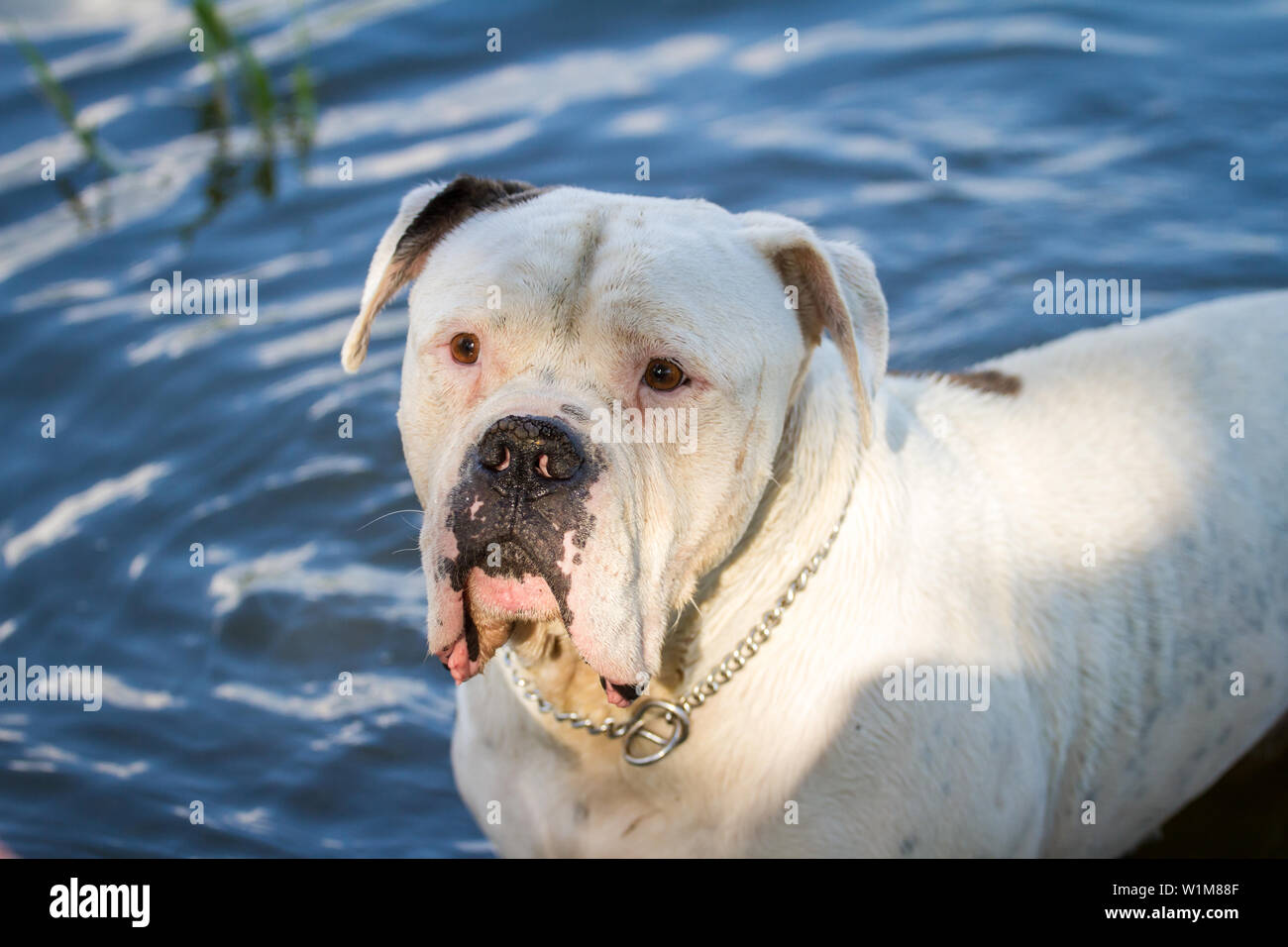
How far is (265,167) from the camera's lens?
888 centimetres

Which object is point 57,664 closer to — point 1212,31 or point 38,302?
point 38,302

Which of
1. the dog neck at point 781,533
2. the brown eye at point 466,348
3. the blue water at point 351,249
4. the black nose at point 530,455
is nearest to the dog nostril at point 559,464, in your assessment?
the black nose at point 530,455

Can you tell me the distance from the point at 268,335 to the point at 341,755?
2904mm

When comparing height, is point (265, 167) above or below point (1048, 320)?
above

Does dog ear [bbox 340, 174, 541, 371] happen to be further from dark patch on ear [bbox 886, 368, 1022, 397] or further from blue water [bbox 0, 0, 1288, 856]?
blue water [bbox 0, 0, 1288, 856]

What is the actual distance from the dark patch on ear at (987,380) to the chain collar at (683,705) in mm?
867

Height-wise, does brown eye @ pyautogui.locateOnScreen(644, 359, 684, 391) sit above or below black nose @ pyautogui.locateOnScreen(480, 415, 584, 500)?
above

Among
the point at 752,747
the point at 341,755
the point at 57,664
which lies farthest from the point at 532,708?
the point at 57,664

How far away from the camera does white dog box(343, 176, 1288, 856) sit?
10.5 feet

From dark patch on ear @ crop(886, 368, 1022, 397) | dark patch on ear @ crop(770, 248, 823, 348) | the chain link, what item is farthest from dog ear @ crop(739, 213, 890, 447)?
dark patch on ear @ crop(886, 368, 1022, 397)

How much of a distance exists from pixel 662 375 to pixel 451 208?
822 mm

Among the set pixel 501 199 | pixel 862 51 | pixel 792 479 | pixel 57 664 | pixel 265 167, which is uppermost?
pixel 862 51

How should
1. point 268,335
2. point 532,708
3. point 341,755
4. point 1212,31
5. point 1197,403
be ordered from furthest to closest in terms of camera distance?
point 1212,31, point 268,335, point 341,755, point 1197,403, point 532,708

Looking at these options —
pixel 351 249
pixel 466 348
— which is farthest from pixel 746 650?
pixel 351 249
